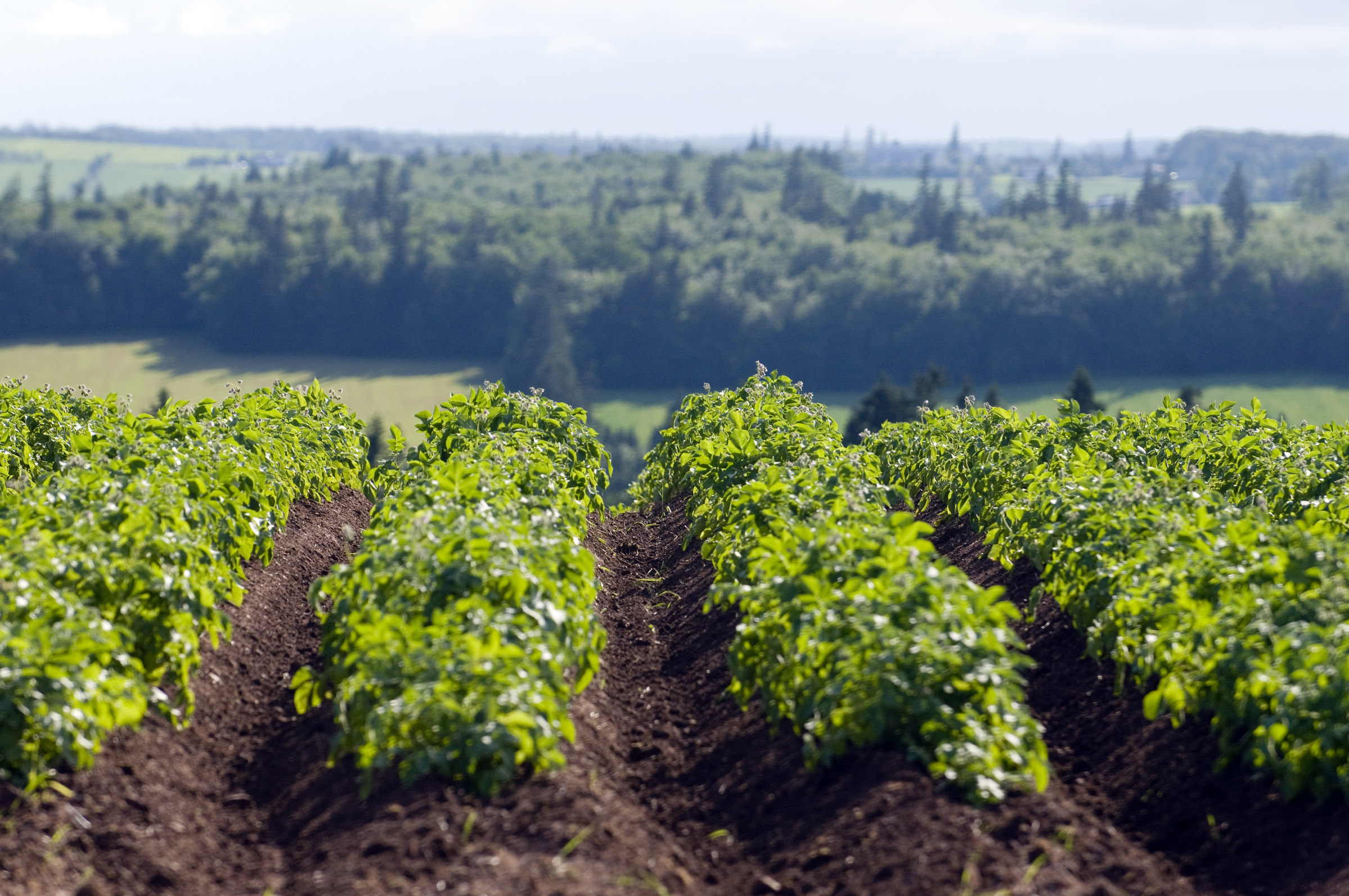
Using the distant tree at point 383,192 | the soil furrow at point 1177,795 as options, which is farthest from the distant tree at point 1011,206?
the soil furrow at point 1177,795

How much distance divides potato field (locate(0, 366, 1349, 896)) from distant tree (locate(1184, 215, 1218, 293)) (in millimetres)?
128392

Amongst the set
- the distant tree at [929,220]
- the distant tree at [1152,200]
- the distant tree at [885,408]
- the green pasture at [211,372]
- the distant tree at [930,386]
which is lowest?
the green pasture at [211,372]

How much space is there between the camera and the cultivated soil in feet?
22.2

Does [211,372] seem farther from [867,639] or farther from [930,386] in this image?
[867,639]

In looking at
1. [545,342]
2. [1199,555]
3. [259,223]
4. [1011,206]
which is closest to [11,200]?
[259,223]

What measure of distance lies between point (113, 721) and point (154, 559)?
1488 millimetres

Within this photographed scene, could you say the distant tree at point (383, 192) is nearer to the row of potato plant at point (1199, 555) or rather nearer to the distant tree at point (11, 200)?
the distant tree at point (11, 200)

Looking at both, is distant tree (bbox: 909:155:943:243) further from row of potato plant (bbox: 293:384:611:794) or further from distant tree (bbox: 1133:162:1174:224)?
row of potato plant (bbox: 293:384:611:794)

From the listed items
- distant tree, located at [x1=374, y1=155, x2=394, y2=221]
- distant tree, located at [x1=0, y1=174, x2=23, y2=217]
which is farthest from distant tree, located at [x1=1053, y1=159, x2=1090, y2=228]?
distant tree, located at [x1=0, y1=174, x2=23, y2=217]

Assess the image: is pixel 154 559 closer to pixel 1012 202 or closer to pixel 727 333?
pixel 727 333

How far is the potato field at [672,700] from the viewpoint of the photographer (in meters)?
6.97

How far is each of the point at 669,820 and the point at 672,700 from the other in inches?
86.5

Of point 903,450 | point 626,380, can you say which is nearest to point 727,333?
point 626,380

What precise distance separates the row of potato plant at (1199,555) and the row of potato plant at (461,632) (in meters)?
3.51
